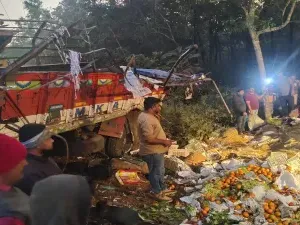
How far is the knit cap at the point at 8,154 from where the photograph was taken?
1746 mm

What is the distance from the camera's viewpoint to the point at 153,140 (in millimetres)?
5414

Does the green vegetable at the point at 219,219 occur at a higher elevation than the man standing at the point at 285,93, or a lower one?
lower

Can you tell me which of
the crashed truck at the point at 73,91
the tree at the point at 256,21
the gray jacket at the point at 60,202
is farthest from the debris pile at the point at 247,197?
the tree at the point at 256,21

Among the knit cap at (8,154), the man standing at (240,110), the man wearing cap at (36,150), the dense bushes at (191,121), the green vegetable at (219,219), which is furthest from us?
the man standing at (240,110)

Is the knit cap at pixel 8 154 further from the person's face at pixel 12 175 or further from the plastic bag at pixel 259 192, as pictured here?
the plastic bag at pixel 259 192

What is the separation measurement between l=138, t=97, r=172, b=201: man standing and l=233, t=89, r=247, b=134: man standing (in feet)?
19.3

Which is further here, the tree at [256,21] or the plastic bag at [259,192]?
the tree at [256,21]

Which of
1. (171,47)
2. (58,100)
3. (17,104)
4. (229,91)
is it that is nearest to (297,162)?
(58,100)

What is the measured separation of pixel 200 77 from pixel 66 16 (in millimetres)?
24235

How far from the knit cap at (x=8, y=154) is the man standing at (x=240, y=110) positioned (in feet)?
32.0

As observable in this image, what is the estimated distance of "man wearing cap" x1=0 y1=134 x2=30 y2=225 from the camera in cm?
170

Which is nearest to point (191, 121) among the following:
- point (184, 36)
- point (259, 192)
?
point (259, 192)

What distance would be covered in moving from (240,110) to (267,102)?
235 centimetres

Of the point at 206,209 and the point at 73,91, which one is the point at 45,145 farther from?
the point at 73,91
